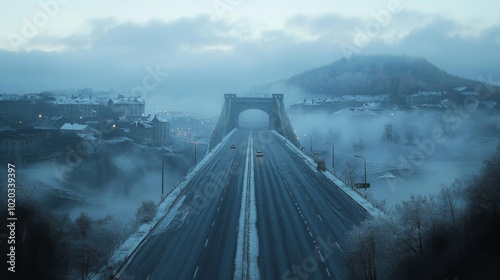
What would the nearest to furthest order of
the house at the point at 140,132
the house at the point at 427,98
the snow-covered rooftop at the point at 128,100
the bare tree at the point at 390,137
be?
the house at the point at 140,132
the bare tree at the point at 390,137
the snow-covered rooftop at the point at 128,100
the house at the point at 427,98

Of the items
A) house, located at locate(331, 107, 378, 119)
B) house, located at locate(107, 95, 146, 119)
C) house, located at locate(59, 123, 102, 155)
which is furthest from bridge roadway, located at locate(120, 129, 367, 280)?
house, located at locate(331, 107, 378, 119)

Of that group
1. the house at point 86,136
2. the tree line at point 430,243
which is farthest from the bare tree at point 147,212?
the house at point 86,136

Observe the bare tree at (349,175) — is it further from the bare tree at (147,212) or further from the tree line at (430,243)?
the bare tree at (147,212)

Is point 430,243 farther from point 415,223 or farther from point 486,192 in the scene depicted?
point 486,192

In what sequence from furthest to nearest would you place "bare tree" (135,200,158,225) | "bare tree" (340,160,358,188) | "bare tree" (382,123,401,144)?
"bare tree" (382,123,401,144)
"bare tree" (340,160,358,188)
"bare tree" (135,200,158,225)

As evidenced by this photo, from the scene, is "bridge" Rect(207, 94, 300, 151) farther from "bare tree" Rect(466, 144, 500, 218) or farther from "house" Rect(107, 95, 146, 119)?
"bare tree" Rect(466, 144, 500, 218)
